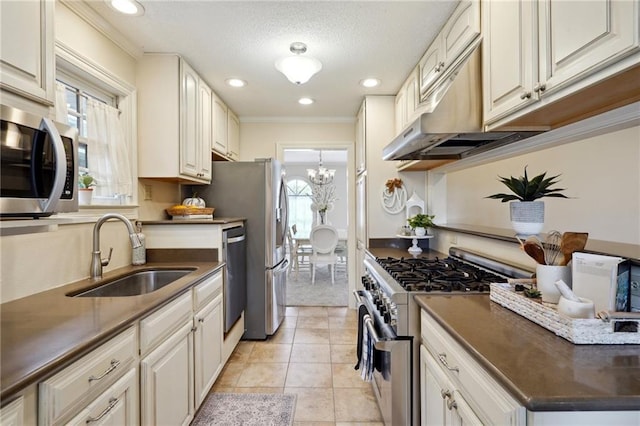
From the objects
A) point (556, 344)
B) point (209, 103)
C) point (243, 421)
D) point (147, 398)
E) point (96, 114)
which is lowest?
point (243, 421)

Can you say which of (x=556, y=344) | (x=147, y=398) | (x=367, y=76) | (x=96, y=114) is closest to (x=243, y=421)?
(x=147, y=398)

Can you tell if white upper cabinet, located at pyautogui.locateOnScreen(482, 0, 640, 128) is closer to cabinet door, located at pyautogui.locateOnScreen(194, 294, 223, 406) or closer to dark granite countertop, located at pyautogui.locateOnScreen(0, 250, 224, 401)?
dark granite countertop, located at pyautogui.locateOnScreen(0, 250, 224, 401)

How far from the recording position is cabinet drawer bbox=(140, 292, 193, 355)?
1.30 meters

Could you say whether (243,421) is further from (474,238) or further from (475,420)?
(474,238)

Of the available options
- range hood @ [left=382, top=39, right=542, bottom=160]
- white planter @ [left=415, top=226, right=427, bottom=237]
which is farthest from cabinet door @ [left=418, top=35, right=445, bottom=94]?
white planter @ [left=415, top=226, right=427, bottom=237]

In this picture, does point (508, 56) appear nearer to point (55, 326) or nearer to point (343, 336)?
point (55, 326)

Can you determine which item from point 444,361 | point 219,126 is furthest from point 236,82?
point 444,361

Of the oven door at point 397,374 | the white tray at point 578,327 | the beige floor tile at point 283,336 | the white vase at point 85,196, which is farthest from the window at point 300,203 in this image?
the white tray at point 578,327

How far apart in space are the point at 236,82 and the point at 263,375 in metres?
2.49

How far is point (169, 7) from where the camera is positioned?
179cm

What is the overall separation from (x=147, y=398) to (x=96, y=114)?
1683 millimetres

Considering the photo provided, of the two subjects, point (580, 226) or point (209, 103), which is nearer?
point (580, 226)

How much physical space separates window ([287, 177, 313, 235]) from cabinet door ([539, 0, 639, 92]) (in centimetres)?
784

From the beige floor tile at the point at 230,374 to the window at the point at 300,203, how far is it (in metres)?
6.34
